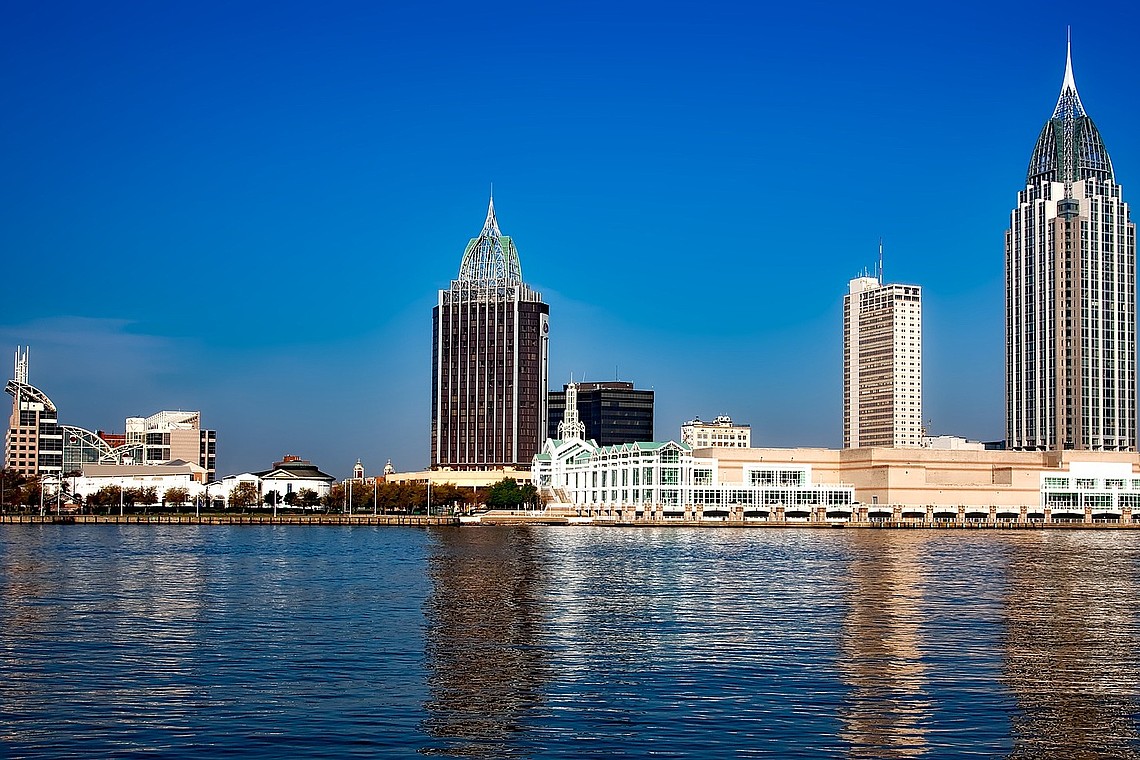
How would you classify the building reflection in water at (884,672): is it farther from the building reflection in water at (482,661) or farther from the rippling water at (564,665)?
the building reflection in water at (482,661)

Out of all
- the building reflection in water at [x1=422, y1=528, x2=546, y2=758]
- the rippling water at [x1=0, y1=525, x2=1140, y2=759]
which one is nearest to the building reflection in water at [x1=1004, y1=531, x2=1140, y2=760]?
the rippling water at [x1=0, y1=525, x2=1140, y2=759]

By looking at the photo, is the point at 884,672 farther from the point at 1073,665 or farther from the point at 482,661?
the point at 482,661

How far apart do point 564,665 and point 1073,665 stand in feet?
48.9

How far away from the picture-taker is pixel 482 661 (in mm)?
41500

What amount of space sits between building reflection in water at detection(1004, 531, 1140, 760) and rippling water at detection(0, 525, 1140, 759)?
0.42ft

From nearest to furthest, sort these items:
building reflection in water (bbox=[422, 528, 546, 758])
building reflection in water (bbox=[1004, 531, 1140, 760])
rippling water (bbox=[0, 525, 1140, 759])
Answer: rippling water (bbox=[0, 525, 1140, 759]) → building reflection in water (bbox=[1004, 531, 1140, 760]) → building reflection in water (bbox=[422, 528, 546, 758])

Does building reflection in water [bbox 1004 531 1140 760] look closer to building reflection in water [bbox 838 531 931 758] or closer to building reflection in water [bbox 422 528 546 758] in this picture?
building reflection in water [bbox 838 531 931 758]

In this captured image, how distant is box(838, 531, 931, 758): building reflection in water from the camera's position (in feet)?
100

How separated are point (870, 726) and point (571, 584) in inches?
1684

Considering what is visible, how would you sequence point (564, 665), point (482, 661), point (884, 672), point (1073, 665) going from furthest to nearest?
point (1073, 665)
point (482, 661)
point (564, 665)
point (884, 672)

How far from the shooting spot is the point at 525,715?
32969mm

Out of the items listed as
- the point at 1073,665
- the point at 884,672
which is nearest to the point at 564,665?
the point at 884,672

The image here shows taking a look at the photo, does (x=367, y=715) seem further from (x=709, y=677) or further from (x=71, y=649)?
(x=71, y=649)

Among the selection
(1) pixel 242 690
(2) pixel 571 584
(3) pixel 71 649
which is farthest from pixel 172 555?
(1) pixel 242 690
